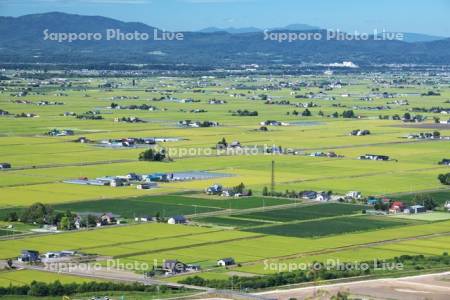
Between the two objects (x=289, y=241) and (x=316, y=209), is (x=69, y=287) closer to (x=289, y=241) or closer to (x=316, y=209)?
(x=289, y=241)

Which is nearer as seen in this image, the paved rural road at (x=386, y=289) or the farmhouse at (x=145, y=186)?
the paved rural road at (x=386, y=289)

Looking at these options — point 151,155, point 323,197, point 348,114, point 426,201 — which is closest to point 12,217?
point 323,197

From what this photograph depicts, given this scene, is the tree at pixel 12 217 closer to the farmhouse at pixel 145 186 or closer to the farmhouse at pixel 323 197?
the farmhouse at pixel 145 186

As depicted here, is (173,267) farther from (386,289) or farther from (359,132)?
(359,132)

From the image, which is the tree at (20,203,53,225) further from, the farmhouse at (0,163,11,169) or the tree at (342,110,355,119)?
the tree at (342,110,355,119)

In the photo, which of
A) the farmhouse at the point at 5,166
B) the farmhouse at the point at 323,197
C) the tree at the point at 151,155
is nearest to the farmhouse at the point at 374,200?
the farmhouse at the point at 323,197

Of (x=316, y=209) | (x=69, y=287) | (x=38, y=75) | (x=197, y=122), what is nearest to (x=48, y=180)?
(x=316, y=209)

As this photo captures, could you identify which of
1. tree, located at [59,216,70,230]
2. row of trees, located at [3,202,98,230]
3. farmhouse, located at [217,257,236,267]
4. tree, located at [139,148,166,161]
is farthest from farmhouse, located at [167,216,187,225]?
tree, located at [139,148,166,161]
